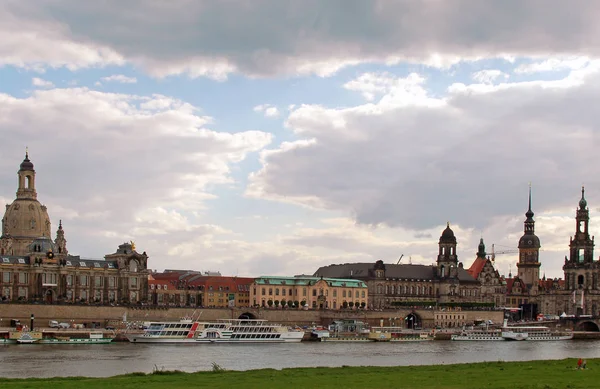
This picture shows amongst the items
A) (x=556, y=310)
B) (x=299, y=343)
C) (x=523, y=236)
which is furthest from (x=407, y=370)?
(x=523, y=236)

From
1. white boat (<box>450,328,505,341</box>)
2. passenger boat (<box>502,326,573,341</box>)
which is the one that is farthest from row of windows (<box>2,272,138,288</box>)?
passenger boat (<box>502,326,573,341</box>)

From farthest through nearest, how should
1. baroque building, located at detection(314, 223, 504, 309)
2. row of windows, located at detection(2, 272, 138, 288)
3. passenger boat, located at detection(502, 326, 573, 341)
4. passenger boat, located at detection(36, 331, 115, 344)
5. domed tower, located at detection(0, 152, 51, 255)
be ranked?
1. baroque building, located at detection(314, 223, 504, 309)
2. domed tower, located at detection(0, 152, 51, 255)
3. passenger boat, located at detection(502, 326, 573, 341)
4. row of windows, located at detection(2, 272, 138, 288)
5. passenger boat, located at detection(36, 331, 115, 344)

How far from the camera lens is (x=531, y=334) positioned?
125438 millimetres

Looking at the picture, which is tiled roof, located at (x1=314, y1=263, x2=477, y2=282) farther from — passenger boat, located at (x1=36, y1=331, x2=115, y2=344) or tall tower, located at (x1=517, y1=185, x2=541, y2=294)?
passenger boat, located at (x1=36, y1=331, x2=115, y2=344)

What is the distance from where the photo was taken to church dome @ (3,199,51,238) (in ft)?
452

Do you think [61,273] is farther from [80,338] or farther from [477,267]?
[477,267]

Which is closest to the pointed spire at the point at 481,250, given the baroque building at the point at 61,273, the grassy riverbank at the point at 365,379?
the baroque building at the point at 61,273

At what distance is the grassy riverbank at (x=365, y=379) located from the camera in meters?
36.7

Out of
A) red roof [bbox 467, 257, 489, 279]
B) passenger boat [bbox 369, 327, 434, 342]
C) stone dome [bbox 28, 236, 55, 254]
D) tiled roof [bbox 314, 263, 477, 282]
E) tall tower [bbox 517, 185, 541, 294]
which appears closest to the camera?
passenger boat [bbox 369, 327, 434, 342]

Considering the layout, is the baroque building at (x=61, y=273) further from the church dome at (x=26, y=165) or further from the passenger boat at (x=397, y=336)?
the passenger boat at (x=397, y=336)

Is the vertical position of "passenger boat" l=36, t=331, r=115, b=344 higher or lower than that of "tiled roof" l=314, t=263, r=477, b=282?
lower

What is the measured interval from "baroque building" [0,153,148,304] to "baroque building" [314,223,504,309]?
147ft

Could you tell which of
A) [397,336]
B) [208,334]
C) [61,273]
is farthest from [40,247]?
[397,336]

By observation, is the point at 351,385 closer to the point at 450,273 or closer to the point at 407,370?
the point at 407,370
